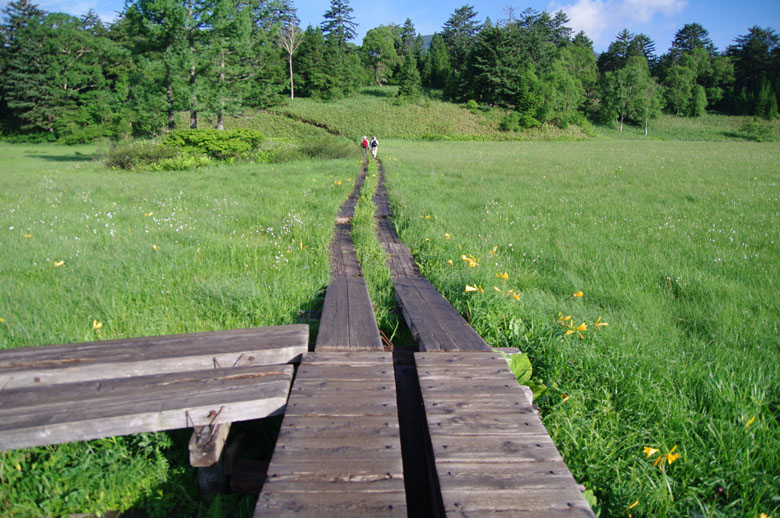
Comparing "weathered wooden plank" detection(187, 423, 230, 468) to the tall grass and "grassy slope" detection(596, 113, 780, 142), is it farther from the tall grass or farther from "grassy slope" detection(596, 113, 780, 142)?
"grassy slope" detection(596, 113, 780, 142)

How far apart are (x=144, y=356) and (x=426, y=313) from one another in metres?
1.93

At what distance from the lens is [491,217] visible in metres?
7.53

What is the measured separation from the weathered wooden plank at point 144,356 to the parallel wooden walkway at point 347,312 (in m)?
0.21

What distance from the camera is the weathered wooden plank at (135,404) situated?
1.93 m

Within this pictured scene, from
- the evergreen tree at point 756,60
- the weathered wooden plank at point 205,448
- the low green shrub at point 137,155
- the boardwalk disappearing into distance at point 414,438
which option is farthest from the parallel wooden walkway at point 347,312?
the evergreen tree at point 756,60

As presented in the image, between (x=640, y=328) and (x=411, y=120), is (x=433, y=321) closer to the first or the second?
(x=640, y=328)

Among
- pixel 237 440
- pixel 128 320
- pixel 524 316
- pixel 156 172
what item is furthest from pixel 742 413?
pixel 156 172

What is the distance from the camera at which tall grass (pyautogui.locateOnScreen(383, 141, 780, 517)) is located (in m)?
1.96

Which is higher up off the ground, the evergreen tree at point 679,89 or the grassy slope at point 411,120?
the evergreen tree at point 679,89

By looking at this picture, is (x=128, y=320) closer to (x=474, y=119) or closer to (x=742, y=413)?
(x=742, y=413)

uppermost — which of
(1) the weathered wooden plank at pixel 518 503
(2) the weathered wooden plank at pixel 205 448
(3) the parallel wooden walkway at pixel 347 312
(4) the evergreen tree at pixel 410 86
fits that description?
(4) the evergreen tree at pixel 410 86

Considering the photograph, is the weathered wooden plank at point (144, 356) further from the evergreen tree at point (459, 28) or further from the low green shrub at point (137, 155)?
the evergreen tree at point (459, 28)

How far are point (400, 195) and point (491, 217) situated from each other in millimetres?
2388

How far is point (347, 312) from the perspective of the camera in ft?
10.7
